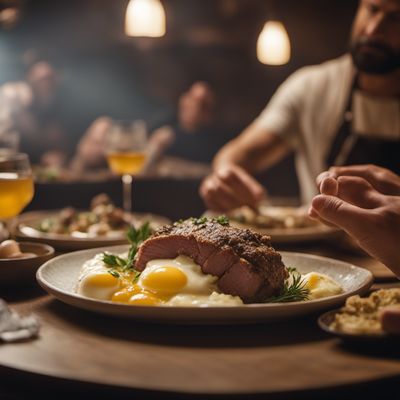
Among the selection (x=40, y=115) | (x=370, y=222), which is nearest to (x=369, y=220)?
(x=370, y=222)

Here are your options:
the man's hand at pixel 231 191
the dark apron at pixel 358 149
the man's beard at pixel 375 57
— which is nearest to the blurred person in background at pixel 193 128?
the dark apron at pixel 358 149

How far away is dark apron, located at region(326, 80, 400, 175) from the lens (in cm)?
409

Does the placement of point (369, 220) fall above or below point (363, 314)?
above

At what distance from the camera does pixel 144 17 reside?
5.11 metres

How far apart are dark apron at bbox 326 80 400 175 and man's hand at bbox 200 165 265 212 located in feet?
3.93

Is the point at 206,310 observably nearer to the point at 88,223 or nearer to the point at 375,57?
the point at 88,223

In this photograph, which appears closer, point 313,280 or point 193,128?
point 313,280

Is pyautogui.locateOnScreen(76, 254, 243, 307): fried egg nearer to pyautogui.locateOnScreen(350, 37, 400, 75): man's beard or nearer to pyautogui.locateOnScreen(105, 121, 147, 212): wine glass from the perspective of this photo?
pyautogui.locateOnScreen(105, 121, 147, 212): wine glass

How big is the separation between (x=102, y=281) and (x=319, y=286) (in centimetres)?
57

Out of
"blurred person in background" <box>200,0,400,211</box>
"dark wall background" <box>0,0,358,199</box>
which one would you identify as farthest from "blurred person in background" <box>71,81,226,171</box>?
"blurred person in background" <box>200,0,400,211</box>

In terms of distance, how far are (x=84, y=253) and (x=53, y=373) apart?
2.80 ft

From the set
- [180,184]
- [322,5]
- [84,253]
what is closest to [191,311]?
[84,253]

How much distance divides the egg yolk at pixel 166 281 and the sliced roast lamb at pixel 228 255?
0.08 metres

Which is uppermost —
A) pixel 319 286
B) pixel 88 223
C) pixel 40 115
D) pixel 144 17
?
pixel 144 17
